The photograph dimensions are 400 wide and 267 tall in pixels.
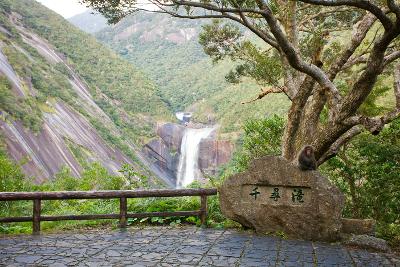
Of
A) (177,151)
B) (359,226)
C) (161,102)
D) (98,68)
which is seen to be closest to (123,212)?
(359,226)

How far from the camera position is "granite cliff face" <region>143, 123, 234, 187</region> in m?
39.2

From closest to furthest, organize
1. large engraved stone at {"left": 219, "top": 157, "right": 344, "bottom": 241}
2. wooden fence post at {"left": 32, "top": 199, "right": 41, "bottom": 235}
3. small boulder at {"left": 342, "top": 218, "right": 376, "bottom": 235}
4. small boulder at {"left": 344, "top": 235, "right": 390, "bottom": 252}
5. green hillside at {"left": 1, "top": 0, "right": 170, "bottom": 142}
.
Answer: small boulder at {"left": 344, "top": 235, "right": 390, "bottom": 252}
large engraved stone at {"left": 219, "top": 157, "right": 344, "bottom": 241}
small boulder at {"left": 342, "top": 218, "right": 376, "bottom": 235}
wooden fence post at {"left": 32, "top": 199, "right": 41, "bottom": 235}
green hillside at {"left": 1, "top": 0, "right": 170, "bottom": 142}

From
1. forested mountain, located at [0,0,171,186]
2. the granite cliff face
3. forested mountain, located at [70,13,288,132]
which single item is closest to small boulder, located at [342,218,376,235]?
forested mountain, located at [0,0,171,186]

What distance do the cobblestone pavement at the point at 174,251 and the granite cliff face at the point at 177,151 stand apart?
3038 cm

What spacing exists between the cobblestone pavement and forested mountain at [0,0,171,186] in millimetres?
11787

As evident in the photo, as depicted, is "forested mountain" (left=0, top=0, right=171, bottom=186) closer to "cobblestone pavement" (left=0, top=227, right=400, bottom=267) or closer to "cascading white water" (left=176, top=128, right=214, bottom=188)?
"cascading white water" (left=176, top=128, right=214, bottom=188)

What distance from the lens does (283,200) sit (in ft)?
22.1

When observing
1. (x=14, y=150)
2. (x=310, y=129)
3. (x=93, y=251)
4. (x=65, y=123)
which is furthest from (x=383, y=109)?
(x=65, y=123)

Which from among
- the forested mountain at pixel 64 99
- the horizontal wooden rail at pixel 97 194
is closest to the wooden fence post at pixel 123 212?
the horizontal wooden rail at pixel 97 194

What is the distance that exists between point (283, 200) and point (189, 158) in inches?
1345

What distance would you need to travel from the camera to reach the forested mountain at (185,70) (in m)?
45.7

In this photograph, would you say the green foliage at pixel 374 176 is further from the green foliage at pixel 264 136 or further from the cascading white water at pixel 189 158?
the cascading white water at pixel 189 158

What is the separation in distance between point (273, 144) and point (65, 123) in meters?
21.7

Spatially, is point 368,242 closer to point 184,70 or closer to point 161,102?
point 161,102
